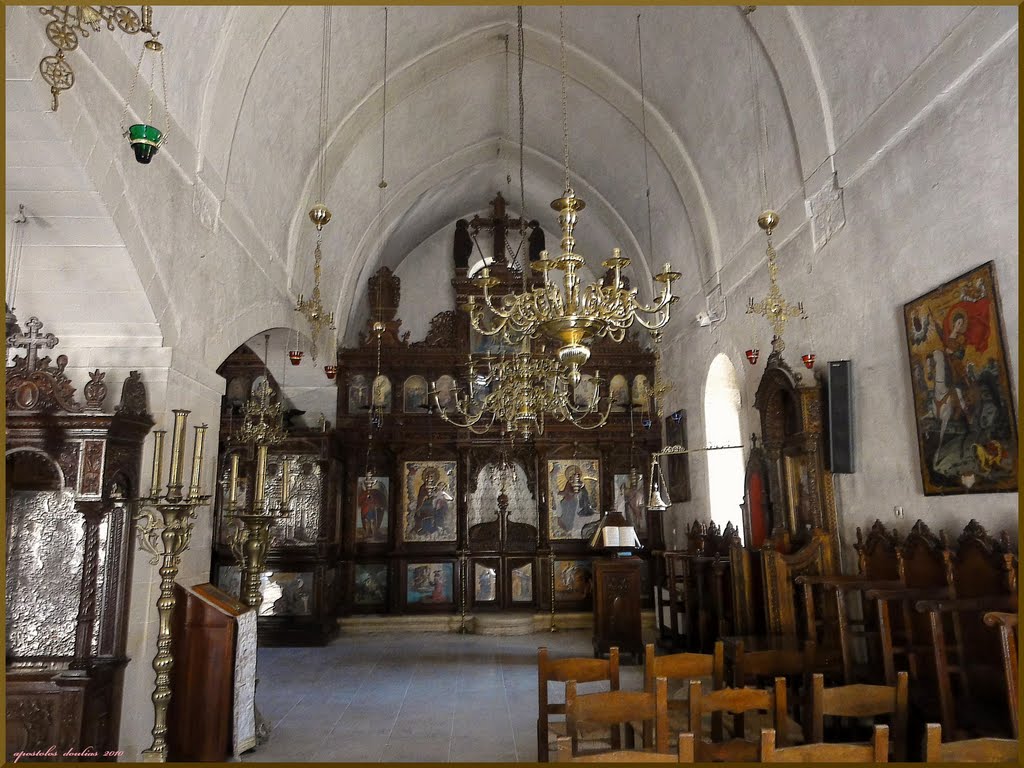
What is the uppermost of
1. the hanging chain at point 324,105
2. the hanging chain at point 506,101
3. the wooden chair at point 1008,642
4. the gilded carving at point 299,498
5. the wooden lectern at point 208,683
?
the hanging chain at point 506,101

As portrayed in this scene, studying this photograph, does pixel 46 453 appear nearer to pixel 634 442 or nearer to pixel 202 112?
pixel 202 112

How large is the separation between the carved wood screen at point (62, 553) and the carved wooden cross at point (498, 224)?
9.17 meters

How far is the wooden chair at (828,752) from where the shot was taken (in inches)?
96.3

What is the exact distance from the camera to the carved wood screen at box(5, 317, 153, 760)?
14.0 feet

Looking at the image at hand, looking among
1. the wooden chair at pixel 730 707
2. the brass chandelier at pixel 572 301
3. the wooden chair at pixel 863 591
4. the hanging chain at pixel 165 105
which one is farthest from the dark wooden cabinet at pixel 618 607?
the hanging chain at pixel 165 105

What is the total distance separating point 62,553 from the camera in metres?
4.58

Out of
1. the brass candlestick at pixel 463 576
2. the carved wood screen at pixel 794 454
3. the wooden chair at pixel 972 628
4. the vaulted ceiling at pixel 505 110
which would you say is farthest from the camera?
the brass candlestick at pixel 463 576

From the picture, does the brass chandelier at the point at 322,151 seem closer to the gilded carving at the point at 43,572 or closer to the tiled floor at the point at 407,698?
the gilded carving at the point at 43,572

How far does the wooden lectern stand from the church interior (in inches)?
1.1

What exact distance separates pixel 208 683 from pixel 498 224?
9996 millimetres

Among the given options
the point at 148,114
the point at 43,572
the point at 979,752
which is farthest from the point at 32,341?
the point at 979,752

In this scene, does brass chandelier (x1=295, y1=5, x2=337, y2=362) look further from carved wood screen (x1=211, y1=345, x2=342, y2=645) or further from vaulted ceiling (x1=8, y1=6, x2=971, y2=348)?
carved wood screen (x1=211, y1=345, x2=342, y2=645)

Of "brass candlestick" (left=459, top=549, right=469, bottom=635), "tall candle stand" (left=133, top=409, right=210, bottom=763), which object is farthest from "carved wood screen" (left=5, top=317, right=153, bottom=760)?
"brass candlestick" (left=459, top=549, right=469, bottom=635)

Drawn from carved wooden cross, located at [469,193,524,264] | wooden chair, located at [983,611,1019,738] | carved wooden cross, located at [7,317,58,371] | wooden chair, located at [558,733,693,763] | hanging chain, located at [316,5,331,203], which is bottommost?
wooden chair, located at [558,733,693,763]
